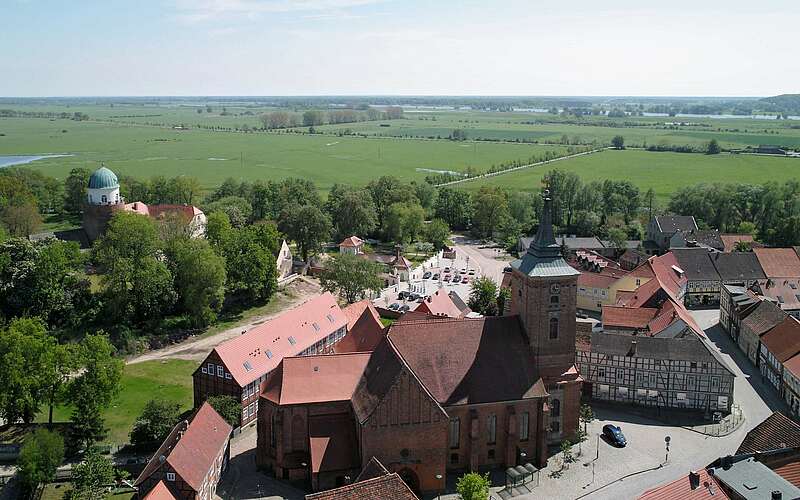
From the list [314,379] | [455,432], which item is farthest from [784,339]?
[314,379]

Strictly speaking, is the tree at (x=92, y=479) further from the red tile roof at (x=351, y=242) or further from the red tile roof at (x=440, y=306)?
the red tile roof at (x=351, y=242)

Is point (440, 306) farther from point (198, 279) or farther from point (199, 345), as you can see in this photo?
point (198, 279)

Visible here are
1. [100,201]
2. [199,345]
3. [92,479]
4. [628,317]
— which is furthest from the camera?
[100,201]

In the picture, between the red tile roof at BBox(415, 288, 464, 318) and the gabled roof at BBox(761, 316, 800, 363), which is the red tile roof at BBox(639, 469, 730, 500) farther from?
the red tile roof at BBox(415, 288, 464, 318)

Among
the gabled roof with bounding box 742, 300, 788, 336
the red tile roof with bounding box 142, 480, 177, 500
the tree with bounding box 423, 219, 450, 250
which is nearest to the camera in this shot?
the red tile roof with bounding box 142, 480, 177, 500

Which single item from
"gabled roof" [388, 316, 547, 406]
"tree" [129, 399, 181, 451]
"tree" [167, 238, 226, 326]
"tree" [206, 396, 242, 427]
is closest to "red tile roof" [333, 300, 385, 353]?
"tree" [206, 396, 242, 427]

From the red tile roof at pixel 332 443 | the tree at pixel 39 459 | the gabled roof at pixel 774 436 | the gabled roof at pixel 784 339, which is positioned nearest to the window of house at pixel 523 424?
the red tile roof at pixel 332 443
